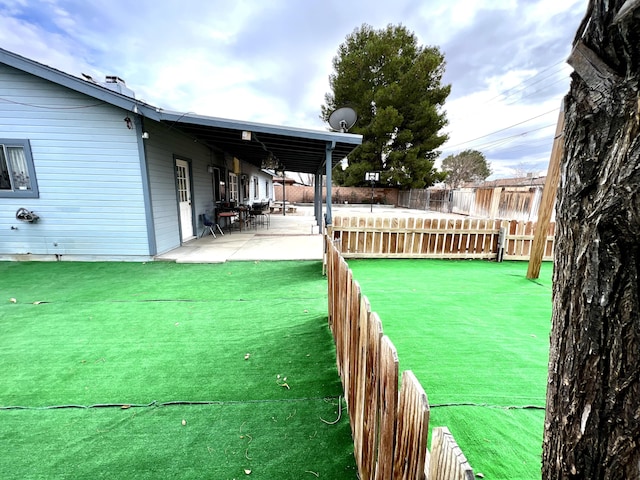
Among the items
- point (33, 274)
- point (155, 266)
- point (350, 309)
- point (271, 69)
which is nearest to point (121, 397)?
point (350, 309)

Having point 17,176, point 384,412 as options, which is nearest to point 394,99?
point 17,176

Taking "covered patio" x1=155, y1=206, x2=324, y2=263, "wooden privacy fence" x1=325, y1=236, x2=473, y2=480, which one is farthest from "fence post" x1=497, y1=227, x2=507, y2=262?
"wooden privacy fence" x1=325, y1=236, x2=473, y2=480

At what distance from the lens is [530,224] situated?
20.3 ft

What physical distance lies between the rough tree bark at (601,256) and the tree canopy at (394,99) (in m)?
26.6

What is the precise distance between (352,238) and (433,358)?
388 centimetres

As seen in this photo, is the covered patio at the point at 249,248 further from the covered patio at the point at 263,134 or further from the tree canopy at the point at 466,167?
the tree canopy at the point at 466,167

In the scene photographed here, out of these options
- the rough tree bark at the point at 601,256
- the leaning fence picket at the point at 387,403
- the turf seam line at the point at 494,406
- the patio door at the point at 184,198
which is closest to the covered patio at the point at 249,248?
the patio door at the point at 184,198

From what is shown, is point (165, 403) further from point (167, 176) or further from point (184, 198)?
point (184, 198)

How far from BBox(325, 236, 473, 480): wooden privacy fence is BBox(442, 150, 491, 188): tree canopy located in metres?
43.7

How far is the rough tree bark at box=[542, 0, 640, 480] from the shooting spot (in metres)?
0.52

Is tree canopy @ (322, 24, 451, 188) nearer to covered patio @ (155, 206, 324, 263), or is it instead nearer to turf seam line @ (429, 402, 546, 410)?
covered patio @ (155, 206, 324, 263)

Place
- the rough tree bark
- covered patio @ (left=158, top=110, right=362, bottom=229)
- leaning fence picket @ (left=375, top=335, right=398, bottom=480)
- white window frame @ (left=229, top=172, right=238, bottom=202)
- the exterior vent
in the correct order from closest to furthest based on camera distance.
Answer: the rough tree bark < leaning fence picket @ (left=375, top=335, right=398, bottom=480) < covered patio @ (left=158, top=110, right=362, bottom=229) < the exterior vent < white window frame @ (left=229, top=172, right=238, bottom=202)

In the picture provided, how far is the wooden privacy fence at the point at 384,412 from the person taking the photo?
0.75 m

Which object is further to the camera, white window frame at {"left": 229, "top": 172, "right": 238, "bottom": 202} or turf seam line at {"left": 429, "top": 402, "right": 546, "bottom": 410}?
white window frame at {"left": 229, "top": 172, "right": 238, "bottom": 202}
